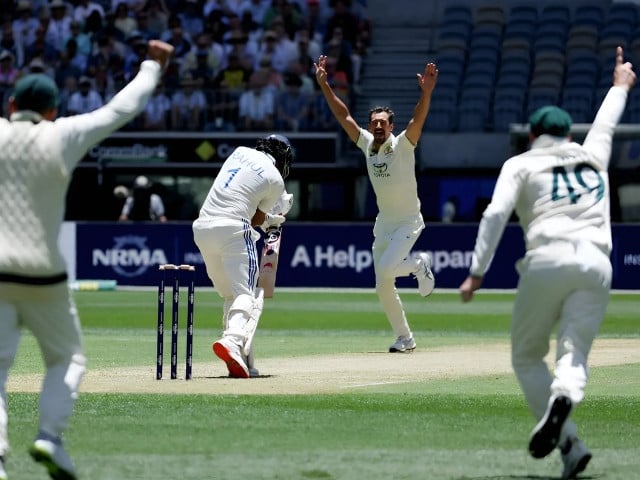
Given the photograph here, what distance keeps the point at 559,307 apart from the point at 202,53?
2540cm

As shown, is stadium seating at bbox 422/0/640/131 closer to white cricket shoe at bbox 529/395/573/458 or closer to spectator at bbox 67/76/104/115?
spectator at bbox 67/76/104/115

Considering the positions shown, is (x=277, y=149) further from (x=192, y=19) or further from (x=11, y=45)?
(x=11, y=45)

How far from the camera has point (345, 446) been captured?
8.36 m

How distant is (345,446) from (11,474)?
1947mm

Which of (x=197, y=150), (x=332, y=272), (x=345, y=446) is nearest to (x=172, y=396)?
(x=345, y=446)

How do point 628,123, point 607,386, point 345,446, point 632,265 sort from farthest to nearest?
point 628,123
point 632,265
point 607,386
point 345,446

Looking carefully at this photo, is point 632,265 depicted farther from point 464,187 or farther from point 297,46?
point 297,46

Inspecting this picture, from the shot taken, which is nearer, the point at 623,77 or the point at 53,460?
the point at 53,460

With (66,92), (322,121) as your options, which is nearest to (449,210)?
(322,121)

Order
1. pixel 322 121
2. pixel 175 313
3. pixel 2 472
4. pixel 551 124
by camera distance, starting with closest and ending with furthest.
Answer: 1. pixel 2 472
2. pixel 551 124
3. pixel 175 313
4. pixel 322 121

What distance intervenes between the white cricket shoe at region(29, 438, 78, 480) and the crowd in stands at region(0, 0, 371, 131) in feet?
79.1

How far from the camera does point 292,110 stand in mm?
30812

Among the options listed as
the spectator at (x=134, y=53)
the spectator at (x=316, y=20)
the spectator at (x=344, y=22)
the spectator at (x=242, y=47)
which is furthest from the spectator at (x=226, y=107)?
the spectator at (x=344, y=22)

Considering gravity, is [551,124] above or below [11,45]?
above
